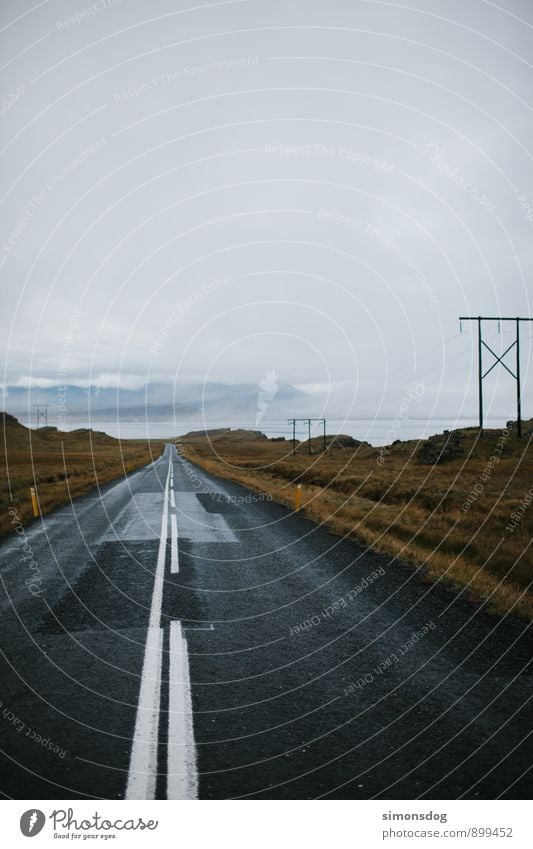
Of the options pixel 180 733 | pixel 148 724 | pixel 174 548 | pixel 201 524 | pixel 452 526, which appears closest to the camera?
pixel 180 733

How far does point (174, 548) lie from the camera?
11703mm

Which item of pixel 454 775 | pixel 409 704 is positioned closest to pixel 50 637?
pixel 409 704

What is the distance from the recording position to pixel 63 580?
8898 millimetres

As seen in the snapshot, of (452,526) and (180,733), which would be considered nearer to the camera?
(180,733)

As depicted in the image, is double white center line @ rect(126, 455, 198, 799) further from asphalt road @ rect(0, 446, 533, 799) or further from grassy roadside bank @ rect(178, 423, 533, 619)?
grassy roadside bank @ rect(178, 423, 533, 619)

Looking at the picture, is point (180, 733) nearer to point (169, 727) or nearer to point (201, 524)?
point (169, 727)

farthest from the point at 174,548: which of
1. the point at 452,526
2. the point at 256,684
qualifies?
the point at 452,526

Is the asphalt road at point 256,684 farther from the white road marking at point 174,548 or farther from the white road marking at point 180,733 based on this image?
the white road marking at point 174,548

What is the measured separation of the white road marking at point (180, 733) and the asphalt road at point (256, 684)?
1cm

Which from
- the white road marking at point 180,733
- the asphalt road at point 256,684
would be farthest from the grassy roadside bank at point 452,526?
the white road marking at point 180,733

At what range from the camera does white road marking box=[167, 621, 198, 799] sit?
3465 millimetres

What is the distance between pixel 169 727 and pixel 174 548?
7.59 meters
